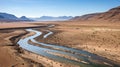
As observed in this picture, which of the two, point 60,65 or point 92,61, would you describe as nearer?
point 60,65

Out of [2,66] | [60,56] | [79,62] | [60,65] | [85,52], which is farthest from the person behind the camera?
[85,52]

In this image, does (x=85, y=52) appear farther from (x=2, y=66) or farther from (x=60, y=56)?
(x=2, y=66)

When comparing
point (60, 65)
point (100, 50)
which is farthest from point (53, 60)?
point (100, 50)

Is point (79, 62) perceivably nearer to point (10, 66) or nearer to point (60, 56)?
point (60, 56)

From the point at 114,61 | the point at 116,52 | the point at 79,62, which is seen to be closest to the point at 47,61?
the point at 79,62

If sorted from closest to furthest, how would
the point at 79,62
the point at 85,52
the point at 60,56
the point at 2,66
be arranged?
the point at 2,66 < the point at 79,62 < the point at 60,56 < the point at 85,52

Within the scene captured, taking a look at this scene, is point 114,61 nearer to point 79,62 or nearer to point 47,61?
point 79,62

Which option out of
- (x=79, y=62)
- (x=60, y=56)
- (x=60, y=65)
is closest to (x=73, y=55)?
(x=60, y=56)

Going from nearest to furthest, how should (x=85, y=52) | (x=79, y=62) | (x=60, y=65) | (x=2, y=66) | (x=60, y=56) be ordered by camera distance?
(x=2, y=66)
(x=60, y=65)
(x=79, y=62)
(x=60, y=56)
(x=85, y=52)

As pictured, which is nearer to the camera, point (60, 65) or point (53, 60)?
point (60, 65)
